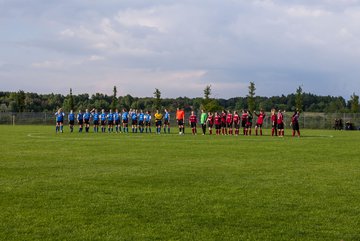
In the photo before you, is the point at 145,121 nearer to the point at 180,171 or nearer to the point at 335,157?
the point at 335,157

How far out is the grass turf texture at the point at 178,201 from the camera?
688 cm

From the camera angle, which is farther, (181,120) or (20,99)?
(20,99)

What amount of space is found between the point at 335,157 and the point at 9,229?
44.4ft

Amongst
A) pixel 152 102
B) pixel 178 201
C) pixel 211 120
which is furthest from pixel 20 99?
pixel 178 201

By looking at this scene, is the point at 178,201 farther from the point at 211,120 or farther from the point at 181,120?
the point at 211,120

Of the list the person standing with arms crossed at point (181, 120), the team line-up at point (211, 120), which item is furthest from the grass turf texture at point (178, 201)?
the person standing with arms crossed at point (181, 120)

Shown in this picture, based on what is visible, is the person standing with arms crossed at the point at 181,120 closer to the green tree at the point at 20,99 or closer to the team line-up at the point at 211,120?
the team line-up at the point at 211,120

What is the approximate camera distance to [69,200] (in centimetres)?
891

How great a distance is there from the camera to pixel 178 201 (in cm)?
889

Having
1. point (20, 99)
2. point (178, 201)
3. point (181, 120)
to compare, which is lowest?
point (178, 201)

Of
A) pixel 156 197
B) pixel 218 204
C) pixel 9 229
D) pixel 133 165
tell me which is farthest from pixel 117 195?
pixel 133 165

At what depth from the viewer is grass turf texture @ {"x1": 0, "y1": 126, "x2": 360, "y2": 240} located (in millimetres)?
6875

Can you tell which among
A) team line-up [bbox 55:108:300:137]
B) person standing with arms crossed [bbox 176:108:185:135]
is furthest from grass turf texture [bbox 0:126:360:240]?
person standing with arms crossed [bbox 176:108:185:135]

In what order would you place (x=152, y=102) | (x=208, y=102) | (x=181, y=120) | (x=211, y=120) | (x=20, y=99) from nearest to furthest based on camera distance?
1. (x=181, y=120)
2. (x=211, y=120)
3. (x=208, y=102)
4. (x=20, y=99)
5. (x=152, y=102)
